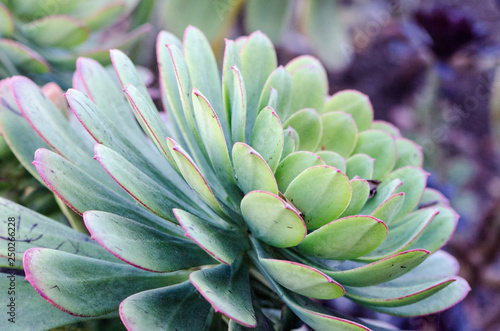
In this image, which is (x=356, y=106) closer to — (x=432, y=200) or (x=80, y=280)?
(x=432, y=200)

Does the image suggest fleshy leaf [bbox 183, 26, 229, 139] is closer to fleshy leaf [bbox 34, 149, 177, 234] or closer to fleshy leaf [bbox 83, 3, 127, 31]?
fleshy leaf [bbox 34, 149, 177, 234]

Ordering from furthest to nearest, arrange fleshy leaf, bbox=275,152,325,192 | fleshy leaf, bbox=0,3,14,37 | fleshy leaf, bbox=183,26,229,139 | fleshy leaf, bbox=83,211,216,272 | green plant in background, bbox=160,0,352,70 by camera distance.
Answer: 1. green plant in background, bbox=160,0,352,70
2. fleshy leaf, bbox=0,3,14,37
3. fleshy leaf, bbox=183,26,229,139
4. fleshy leaf, bbox=275,152,325,192
5. fleshy leaf, bbox=83,211,216,272

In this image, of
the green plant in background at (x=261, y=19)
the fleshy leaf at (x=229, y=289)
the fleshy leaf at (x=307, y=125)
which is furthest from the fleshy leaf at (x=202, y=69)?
the green plant in background at (x=261, y=19)

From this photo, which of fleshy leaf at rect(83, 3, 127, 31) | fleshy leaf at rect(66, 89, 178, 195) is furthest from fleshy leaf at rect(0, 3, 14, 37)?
fleshy leaf at rect(66, 89, 178, 195)

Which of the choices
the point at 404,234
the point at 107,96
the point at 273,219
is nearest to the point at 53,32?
the point at 107,96

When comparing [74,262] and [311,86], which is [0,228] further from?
[311,86]

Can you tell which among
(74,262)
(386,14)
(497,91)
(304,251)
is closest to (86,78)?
(74,262)
